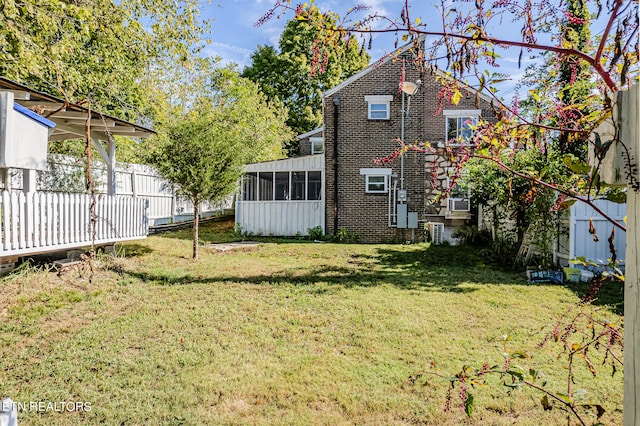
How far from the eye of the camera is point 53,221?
6684 millimetres

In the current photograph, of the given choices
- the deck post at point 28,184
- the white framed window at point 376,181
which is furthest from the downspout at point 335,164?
the deck post at point 28,184

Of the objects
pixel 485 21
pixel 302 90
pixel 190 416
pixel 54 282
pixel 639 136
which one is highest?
pixel 302 90

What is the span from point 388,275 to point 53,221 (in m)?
6.58

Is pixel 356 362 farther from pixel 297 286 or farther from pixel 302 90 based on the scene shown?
pixel 302 90

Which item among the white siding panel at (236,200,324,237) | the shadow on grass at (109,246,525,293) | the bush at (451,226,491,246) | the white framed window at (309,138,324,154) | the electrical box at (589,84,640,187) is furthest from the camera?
the white framed window at (309,138,324,154)

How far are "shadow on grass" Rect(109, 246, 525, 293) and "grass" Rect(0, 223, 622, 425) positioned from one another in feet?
0.22

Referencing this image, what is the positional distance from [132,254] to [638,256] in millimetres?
10076

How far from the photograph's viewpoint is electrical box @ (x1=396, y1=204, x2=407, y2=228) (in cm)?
1326

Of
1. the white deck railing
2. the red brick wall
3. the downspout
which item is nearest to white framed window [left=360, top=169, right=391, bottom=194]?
the red brick wall

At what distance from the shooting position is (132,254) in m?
9.31

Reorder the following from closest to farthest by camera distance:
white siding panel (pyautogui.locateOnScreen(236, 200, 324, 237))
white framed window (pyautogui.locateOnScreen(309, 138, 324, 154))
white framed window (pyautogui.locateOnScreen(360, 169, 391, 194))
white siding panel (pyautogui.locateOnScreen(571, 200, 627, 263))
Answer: white siding panel (pyautogui.locateOnScreen(571, 200, 627, 263)) → white framed window (pyautogui.locateOnScreen(360, 169, 391, 194)) → white siding panel (pyautogui.locateOnScreen(236, 200, 324, 237)) → white framed window (pyautogui.locateOnScreen(309, 138, 324, 154))

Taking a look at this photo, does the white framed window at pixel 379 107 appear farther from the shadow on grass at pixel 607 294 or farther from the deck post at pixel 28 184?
the deck post at pixel 28 184

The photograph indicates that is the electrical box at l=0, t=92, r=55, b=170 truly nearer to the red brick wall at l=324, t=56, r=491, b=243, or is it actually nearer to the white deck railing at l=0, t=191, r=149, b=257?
the white deck railing at l=0, t=191, r=149, b=257

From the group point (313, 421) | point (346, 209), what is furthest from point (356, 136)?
point (313, 421)
